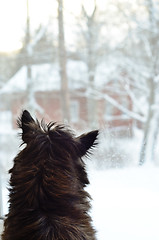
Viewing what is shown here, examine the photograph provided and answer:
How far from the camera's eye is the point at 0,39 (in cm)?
222

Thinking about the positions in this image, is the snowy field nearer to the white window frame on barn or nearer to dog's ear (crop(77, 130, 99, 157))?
dog's ear (crop(77, 130, 99, 157))

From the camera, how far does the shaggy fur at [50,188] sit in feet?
2.52

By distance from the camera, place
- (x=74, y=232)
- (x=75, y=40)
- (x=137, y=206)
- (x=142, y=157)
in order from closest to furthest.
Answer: (x=74, y=232) → (x=137, y=206) → (x=142, y=157) → (x=75, y=40)

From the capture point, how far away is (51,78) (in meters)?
2.71

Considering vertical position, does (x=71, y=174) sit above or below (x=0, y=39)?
below

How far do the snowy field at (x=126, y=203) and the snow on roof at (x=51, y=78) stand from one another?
52.3 inches

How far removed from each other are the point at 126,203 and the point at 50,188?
27.4 inches

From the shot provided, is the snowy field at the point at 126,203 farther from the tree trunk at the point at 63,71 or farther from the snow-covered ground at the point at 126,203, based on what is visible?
the tree trunk at the point at 63,71

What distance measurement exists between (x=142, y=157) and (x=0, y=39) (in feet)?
4.74

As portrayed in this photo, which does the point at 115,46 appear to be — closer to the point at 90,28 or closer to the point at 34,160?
the point at 90,28

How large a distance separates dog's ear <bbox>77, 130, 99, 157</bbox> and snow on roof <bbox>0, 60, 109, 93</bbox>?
1.83 meters

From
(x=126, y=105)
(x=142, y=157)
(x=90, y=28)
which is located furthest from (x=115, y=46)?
(x=142, y=157)

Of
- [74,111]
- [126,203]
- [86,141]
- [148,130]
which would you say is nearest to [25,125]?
[86,141]

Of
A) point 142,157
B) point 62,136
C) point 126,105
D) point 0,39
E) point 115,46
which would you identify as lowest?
point 62,136
